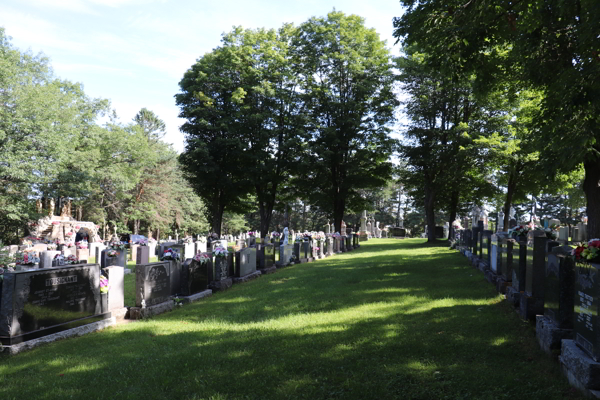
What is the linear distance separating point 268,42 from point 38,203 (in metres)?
23.3

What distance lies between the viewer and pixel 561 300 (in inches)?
192

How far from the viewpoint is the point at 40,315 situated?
695 cm

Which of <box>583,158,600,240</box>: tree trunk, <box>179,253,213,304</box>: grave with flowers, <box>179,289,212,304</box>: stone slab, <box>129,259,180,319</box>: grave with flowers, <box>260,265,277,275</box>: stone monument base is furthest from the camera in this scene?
<box>260,265,277,275</box>: stone monument base

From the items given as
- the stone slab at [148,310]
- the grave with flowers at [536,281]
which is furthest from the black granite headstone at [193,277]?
the grave with flowers at [536,281]

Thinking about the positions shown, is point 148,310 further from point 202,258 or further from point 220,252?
point 220,252

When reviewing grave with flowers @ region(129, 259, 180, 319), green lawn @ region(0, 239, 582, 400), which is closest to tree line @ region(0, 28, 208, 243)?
grave with flowers @ region(129, 259, 180, 319)

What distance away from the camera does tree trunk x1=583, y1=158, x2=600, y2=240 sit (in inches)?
465

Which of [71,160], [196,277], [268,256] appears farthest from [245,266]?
[71,160]

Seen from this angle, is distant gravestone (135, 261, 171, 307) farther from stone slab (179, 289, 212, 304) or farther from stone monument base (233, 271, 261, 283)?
stone monument base (233, 271, 261, 283)

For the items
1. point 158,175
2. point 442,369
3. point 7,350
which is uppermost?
point 158,175

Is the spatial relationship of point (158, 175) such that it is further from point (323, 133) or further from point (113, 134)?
point (323, 133)

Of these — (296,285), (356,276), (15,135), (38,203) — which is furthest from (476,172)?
(38,203)

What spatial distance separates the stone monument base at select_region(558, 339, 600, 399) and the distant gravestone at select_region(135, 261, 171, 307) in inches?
304

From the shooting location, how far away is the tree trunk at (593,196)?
38.8 feet
